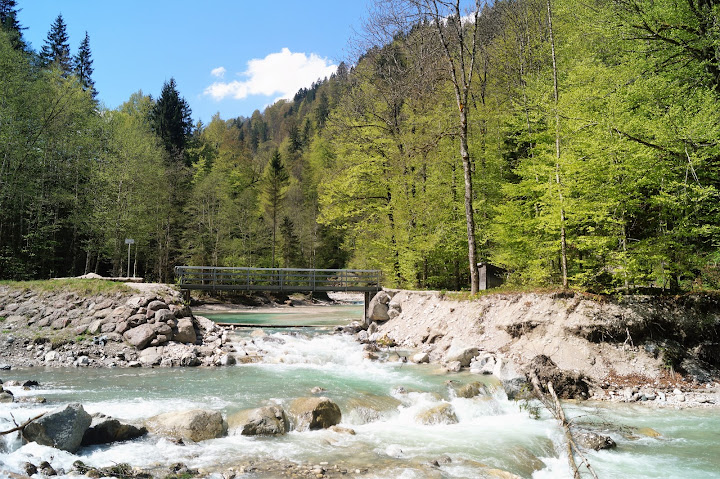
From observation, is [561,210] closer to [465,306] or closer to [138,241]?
[465,306]

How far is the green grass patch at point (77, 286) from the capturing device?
50.6 ft

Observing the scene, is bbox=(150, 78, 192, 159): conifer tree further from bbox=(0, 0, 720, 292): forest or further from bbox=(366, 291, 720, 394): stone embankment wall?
bbox=(366, 291, 720, 394): stone embankment wall

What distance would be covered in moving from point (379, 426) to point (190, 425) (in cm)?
329

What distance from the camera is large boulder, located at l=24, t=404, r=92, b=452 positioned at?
19.9ft

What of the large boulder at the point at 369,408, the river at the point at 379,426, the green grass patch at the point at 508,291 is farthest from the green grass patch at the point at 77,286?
the green grass patch at the point at 508,291

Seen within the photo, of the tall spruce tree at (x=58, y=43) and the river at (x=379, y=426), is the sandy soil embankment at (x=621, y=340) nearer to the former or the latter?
the river at (x=379, y=426)

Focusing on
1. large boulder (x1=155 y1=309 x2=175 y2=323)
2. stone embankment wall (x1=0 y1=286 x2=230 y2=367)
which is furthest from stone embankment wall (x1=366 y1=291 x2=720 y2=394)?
large boulder (x1=155 y1=309 x2=175 y2=323)

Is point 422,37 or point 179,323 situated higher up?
point 422,37

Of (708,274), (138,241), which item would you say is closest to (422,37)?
(708,274)

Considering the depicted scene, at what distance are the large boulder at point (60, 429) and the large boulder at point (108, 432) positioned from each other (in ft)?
0.56

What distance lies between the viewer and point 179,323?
14617 millimetres

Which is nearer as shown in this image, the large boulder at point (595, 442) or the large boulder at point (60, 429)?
the large boulder at point (60, 429)

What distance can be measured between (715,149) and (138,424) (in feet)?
44.8

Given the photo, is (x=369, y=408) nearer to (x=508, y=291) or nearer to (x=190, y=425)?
(x=190, y=425)
